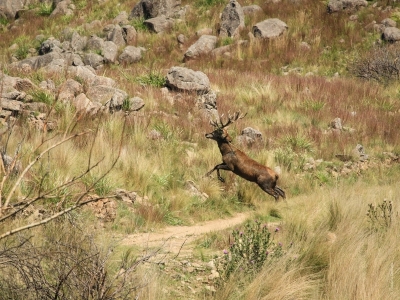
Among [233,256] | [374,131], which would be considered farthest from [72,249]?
[374,131]

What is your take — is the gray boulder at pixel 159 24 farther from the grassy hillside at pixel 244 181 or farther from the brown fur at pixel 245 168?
the brown fur at pixel 245 168

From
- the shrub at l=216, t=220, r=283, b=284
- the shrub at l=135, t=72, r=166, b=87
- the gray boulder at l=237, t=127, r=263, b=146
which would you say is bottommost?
the gray boulder at l=237, t=127, r=263, b=146

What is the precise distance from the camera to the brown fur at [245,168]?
821 centimetres

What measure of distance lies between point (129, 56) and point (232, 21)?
176 inches

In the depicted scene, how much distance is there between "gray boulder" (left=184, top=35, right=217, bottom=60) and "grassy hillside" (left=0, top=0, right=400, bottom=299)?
51 cm

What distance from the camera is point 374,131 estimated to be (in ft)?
40.7

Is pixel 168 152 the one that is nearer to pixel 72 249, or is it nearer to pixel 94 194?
pixel 94 194

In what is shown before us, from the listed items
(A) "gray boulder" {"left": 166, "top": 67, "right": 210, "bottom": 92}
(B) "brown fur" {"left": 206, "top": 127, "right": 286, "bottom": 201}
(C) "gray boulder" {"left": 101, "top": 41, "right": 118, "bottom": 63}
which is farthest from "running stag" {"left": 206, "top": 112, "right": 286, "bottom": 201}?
(C) "gray boulder" {"left": 101, "top": 41, "right": 118, "bottom": 63}

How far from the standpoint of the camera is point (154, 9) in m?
23.5

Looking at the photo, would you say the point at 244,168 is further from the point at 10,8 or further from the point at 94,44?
the point at 10,8

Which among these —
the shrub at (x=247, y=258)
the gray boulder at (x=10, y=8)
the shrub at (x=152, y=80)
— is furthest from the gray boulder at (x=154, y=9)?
the shrub at (x=247, y=258)

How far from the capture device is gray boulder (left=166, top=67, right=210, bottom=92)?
1271cm

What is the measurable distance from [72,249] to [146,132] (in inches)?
Answer: 242

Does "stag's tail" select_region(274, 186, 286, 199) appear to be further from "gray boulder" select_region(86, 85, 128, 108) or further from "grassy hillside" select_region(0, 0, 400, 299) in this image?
"gray boulder" select_region(86, 85, 128, 108)
